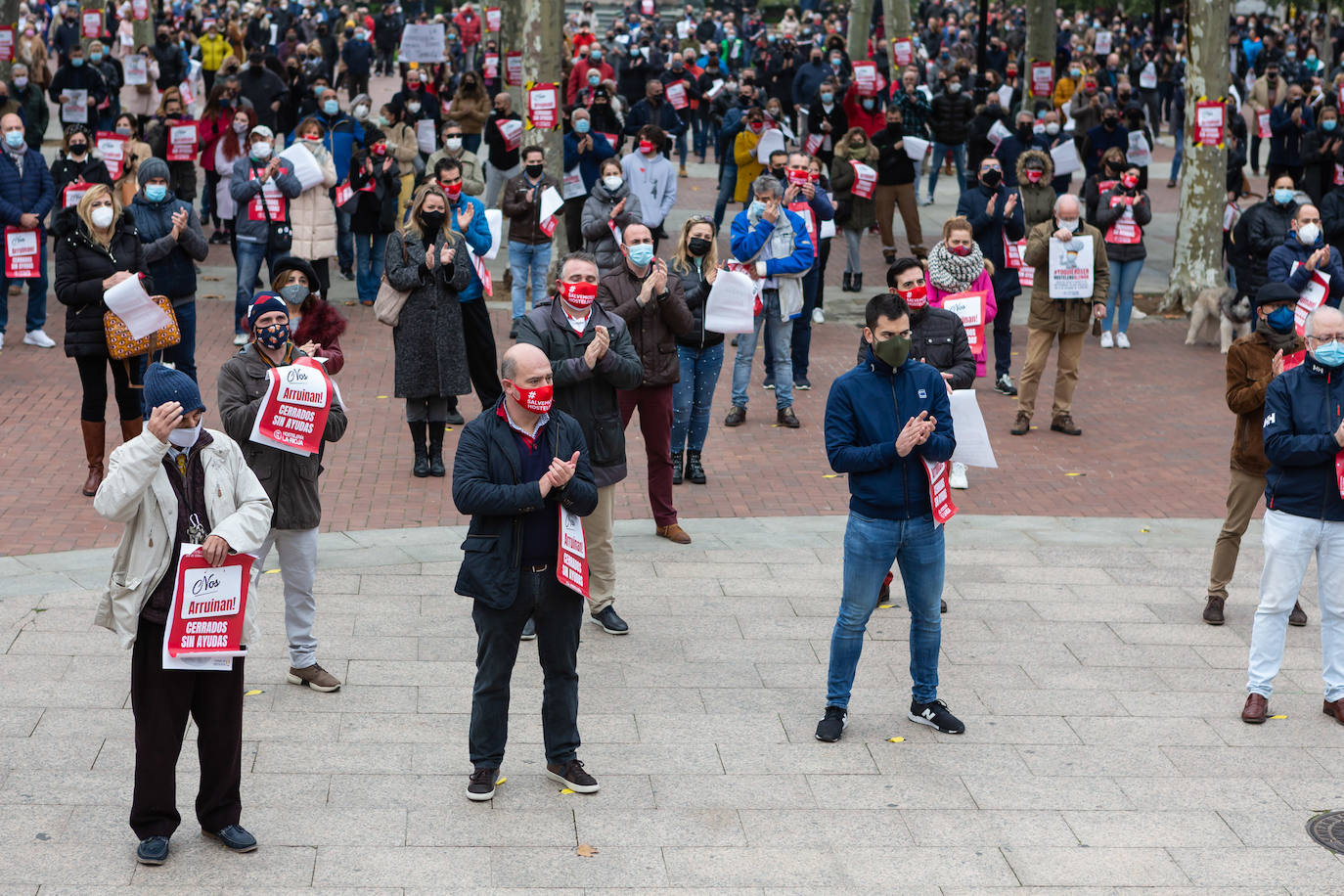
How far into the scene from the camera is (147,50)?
75.5 ft

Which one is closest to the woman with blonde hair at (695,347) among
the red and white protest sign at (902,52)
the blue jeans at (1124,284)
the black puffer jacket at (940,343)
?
the black puffer jacket at (940,343)

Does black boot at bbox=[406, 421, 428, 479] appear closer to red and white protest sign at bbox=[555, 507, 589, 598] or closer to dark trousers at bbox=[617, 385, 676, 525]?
dark trousers at bbox=[617, 385, 676, 525]

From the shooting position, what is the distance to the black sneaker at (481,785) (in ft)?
20.4

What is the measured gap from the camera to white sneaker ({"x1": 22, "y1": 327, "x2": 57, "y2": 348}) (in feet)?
47.3

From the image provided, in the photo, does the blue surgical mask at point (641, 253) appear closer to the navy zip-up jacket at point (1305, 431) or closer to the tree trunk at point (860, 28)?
the navy zip-up jacket at point (1305, 431)

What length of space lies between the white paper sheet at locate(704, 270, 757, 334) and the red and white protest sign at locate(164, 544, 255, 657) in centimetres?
547

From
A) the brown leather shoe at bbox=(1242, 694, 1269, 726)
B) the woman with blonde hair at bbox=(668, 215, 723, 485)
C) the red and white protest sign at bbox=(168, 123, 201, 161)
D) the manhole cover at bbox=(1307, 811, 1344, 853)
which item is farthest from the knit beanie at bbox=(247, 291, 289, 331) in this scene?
the red and white protest sign at bbox=(168, 123, 201, 161)

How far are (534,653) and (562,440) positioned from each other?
2172 millimetres

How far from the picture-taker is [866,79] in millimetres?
21000

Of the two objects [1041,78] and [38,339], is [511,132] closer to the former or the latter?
[38,339]

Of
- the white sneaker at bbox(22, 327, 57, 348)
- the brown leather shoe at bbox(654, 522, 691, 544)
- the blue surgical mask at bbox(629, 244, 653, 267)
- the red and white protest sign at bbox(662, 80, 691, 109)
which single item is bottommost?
the brown leather shoe at bbox(654, 522, 691, 544)

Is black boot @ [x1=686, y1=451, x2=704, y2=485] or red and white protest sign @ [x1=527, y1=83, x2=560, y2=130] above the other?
red and white protest sign @ [x1=527, y1=83, x2=560, y2=130]

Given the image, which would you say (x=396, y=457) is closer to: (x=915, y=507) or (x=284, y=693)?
(x=284, y=693)

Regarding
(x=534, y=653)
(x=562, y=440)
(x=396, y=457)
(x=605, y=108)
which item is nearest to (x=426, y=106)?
(x=605, y=108)
